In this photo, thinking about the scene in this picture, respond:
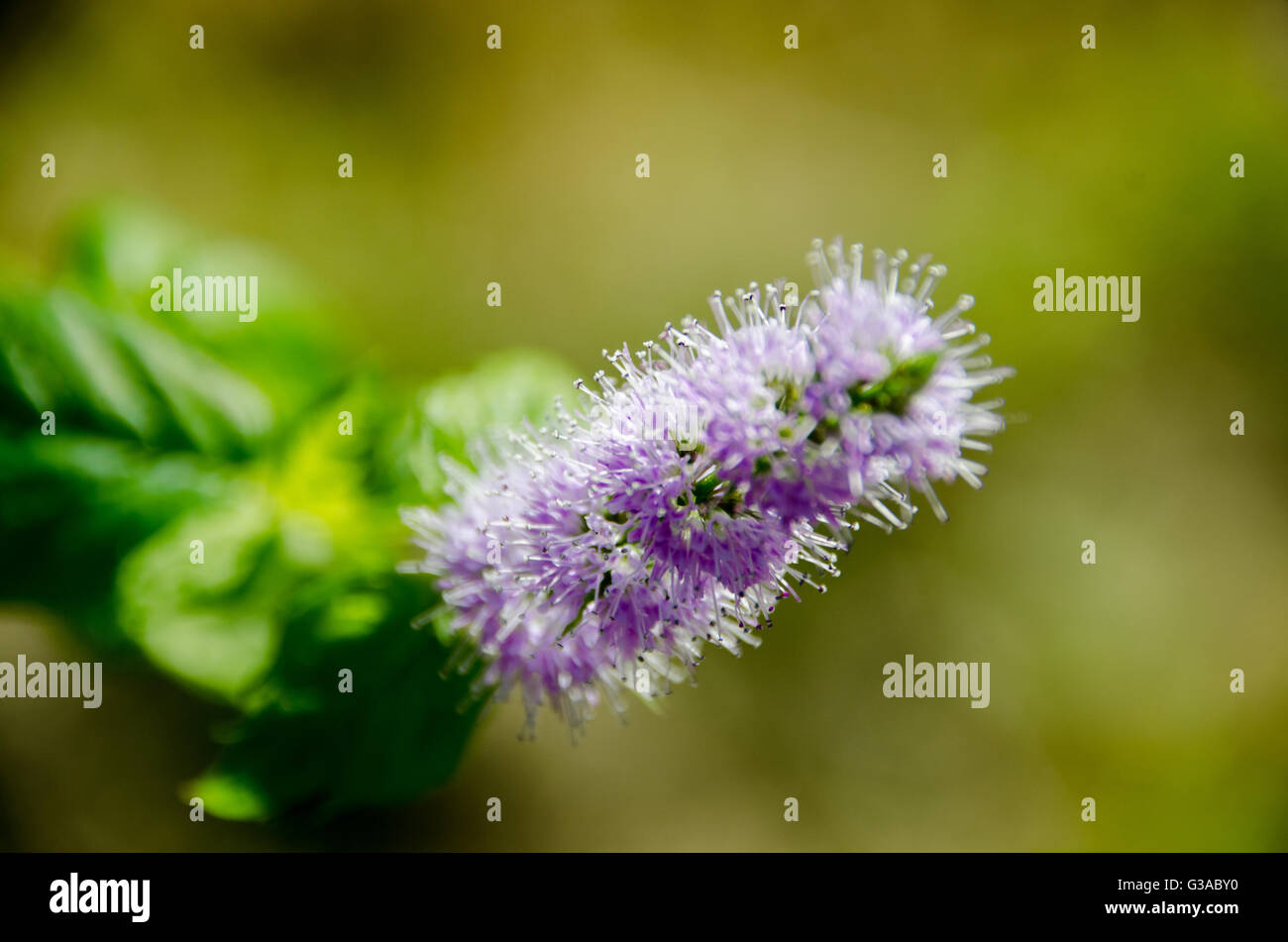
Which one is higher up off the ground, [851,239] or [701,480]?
[851,239]

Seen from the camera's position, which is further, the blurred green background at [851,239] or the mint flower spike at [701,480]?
the blurred green background at [851,239]

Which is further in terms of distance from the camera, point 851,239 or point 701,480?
point 851,239

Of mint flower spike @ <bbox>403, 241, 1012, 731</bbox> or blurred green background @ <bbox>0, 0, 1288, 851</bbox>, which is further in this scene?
blurred green background @ <bbox>0, 0, 1288, 851</bbox>

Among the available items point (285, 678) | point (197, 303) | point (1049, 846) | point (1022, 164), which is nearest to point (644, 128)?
point (1022, 164)
